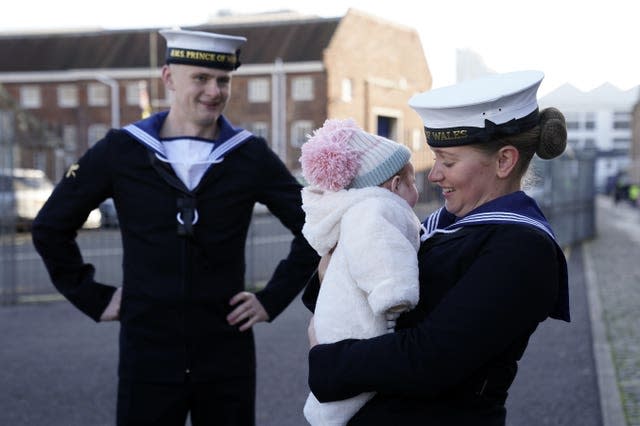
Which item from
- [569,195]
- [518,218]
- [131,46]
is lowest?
[569,195]

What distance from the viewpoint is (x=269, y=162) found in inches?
142

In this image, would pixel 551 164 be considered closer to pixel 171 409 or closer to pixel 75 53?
pixel 171 409

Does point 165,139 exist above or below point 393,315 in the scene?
above

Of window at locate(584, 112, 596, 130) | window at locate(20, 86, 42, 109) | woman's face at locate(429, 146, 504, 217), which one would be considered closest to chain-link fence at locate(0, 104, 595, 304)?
woman's face at locate(429, 146, 504, 217)

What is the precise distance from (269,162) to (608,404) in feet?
13.0

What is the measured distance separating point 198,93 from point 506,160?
5.85ft

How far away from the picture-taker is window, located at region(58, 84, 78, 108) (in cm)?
5572

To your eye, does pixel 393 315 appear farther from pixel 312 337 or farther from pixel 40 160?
pixel 40 160

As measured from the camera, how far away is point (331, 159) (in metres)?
2.06

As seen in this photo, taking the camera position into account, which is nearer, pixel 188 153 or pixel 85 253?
pixel 188 153

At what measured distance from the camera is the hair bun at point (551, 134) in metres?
2.02

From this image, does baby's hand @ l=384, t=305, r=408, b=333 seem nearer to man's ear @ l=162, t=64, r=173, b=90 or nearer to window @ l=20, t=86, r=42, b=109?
man's ear @ l=162, t=64, r=173, b=90

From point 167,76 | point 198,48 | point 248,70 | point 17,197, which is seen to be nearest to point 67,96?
point 248,70

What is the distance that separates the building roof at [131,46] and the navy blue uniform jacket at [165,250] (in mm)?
44279
